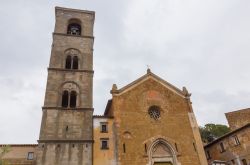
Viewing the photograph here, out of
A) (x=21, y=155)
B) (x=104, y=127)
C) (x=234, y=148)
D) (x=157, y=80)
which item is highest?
(x=157, y=80)

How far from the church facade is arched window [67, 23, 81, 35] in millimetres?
2672

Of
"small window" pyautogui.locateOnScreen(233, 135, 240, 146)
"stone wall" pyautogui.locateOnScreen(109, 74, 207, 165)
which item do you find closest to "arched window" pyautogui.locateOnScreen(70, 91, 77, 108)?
"stone wall" pyautogui.locateOnScreen(109, 74, 207, 165)

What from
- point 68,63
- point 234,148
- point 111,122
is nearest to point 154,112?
point 111,122

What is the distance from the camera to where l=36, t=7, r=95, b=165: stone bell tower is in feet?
63.1

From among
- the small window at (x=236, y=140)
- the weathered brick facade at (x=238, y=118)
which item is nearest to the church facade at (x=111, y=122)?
the small window at (x=236, y=140)

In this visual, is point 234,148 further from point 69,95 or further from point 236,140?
point 69,95

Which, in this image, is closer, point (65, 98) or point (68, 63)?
point (65, 98)

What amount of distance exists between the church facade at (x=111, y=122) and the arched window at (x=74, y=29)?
8.77 ft

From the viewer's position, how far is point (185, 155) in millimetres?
21547

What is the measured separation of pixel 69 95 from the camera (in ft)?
75.5

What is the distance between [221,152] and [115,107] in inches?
546

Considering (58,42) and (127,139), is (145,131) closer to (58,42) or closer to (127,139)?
(127,139)

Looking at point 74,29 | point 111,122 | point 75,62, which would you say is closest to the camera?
point 111,122

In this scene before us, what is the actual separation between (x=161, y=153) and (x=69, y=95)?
10312 millimetres
